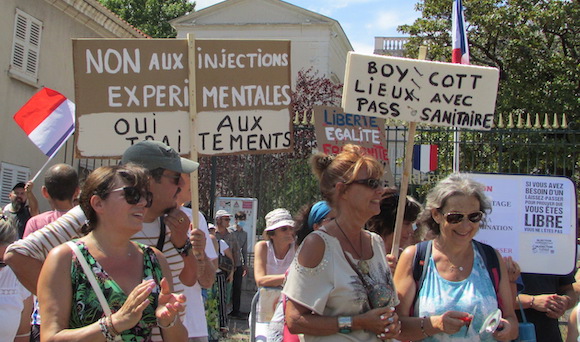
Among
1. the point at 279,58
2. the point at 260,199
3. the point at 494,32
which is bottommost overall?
the point at 260,199

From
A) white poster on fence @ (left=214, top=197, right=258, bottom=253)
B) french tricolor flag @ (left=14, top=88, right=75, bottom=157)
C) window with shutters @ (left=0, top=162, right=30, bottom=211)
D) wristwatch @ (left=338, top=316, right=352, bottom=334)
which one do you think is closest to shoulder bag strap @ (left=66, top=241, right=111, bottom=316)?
wristwatch @ (left=338, top=316, right=352, bottom=334)

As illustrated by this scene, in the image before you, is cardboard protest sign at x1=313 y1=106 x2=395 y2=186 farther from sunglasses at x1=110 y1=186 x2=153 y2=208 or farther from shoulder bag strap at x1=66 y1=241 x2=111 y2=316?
shoulder bag strap at x1=66 y1=241 x2=111 y2=316

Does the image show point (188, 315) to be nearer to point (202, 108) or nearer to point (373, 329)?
point (373, 329)

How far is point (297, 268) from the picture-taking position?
2.91m

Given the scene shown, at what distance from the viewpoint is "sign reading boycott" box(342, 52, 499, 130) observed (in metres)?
4.23

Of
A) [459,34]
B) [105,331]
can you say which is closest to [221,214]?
[459,34]

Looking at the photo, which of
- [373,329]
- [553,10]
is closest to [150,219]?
[373,329]

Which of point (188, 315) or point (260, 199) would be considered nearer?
point (188, 315)

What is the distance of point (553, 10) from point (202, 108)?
640 inches

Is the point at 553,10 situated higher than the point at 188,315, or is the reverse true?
the point at 553,10

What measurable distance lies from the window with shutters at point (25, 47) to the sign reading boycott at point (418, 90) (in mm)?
12080

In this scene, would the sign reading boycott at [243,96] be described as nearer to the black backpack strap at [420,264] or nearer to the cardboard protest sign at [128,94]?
the cardboard protest sign at [128,94]

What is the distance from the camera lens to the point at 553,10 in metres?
18.4

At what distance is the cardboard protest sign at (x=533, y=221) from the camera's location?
169 inches
